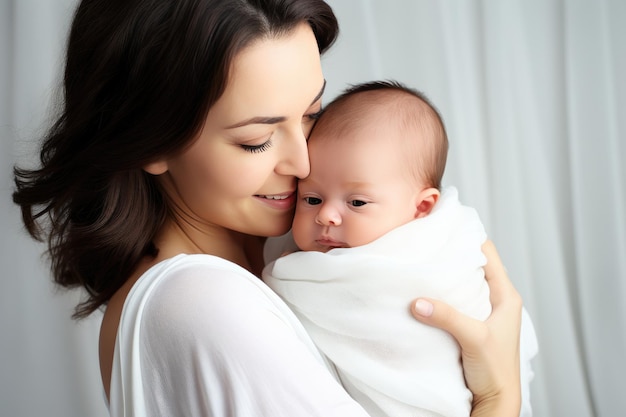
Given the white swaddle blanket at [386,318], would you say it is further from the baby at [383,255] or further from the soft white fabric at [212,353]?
the soft white fabric at [212,353]

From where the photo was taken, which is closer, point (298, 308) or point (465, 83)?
point (298, 308)

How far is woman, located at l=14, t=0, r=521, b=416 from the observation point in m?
1.25

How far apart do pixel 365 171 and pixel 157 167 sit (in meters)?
0.49

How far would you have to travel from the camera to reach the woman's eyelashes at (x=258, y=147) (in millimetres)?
1425

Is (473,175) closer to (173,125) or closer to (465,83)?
(465,83)

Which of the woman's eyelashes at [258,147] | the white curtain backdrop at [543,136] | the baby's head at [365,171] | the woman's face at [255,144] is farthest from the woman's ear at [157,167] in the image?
the white curtain backdrop at [543,136]

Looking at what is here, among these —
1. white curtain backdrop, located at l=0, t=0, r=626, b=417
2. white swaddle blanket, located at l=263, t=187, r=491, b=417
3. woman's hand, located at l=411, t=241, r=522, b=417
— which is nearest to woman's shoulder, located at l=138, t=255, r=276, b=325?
white swaddle blanket, located at l=263, t=187, r=491, b=417

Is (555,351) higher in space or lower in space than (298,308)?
lower

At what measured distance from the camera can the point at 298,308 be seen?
149 centimetres

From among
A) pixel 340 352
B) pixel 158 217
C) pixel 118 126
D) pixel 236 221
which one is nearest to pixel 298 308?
pixel 340 352

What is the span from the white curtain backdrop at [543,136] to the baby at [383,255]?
124 cm

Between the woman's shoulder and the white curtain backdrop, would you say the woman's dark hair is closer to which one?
the woman's shoulder

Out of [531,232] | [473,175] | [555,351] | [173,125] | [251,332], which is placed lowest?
[555,351]

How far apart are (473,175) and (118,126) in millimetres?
1980
